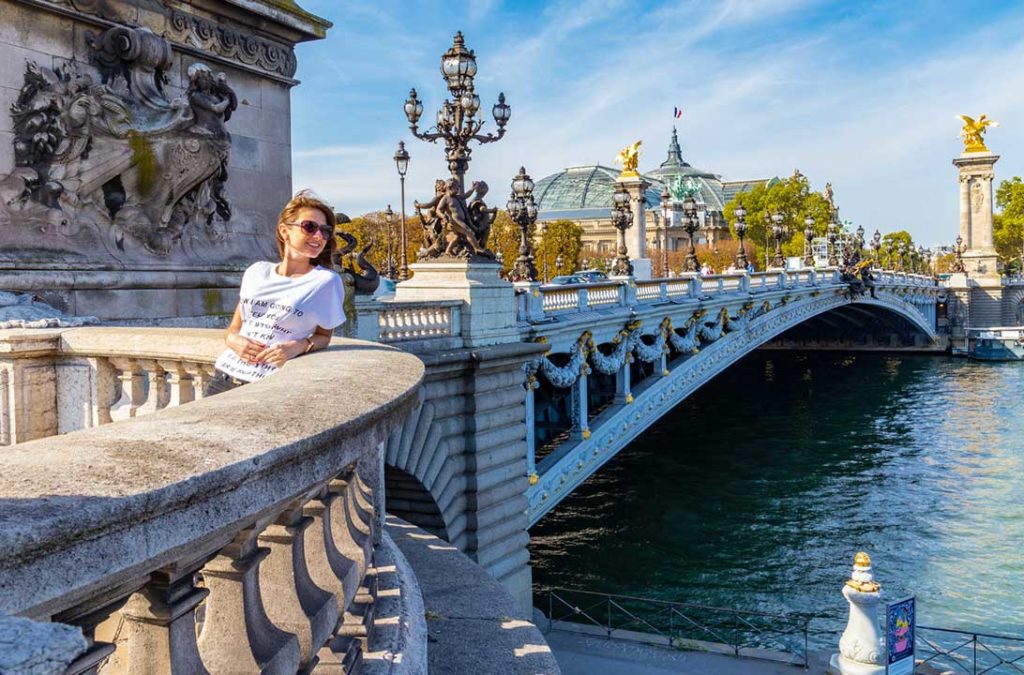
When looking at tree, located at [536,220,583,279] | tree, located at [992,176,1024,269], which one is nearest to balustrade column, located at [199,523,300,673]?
tree, located at [536,220,583,279]

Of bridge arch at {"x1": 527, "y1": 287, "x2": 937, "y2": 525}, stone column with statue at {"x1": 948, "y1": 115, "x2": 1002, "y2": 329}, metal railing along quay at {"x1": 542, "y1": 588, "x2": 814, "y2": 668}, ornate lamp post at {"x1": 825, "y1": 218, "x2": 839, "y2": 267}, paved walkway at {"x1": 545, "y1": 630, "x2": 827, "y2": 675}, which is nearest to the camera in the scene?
paved walkway at {"x1": 545, "y1": 630, "x2": 827, "y2": 675}

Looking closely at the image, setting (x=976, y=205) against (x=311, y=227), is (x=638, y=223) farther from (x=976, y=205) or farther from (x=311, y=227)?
(x=976, y=205)

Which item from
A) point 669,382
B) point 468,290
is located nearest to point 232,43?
point 468,290

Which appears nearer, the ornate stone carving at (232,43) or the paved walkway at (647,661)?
the ornate stone carving at (232,43)

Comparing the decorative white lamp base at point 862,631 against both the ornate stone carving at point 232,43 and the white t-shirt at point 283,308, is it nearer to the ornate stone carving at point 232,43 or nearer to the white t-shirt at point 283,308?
the ornate stone carving at point 232,43

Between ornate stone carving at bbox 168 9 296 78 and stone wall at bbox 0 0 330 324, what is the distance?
13 millimetres

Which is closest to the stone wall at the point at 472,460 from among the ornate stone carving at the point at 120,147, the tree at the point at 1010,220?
the ornate stone carving at the point at 120,147

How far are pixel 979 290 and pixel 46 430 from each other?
255 feet

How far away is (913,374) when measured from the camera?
5706 centimetres

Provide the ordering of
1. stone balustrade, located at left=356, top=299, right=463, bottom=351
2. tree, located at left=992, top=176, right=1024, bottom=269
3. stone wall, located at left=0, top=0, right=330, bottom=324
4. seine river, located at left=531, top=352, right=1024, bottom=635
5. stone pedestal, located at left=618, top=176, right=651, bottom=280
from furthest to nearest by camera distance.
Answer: tree, located at left=992, top=176, right=1024, bottom=269 < stone pedestal, located at left=618, top=176, right=651, bottom=280 < seine river, located at left=531, top=352, right=1024, bottom=635 < stone balustrade, located at left=356, top=299, right=463, bottom=351 < stone wall, located at left=0, top=0, right=330, bottom=324

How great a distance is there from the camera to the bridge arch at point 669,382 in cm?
1878

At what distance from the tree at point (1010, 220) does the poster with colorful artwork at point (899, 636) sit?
87.7 meters

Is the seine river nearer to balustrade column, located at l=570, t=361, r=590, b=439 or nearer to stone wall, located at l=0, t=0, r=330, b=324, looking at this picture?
balustrade column, located at l=570, t=361, r=590, b=439

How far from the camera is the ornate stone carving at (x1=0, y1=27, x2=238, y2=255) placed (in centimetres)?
755
